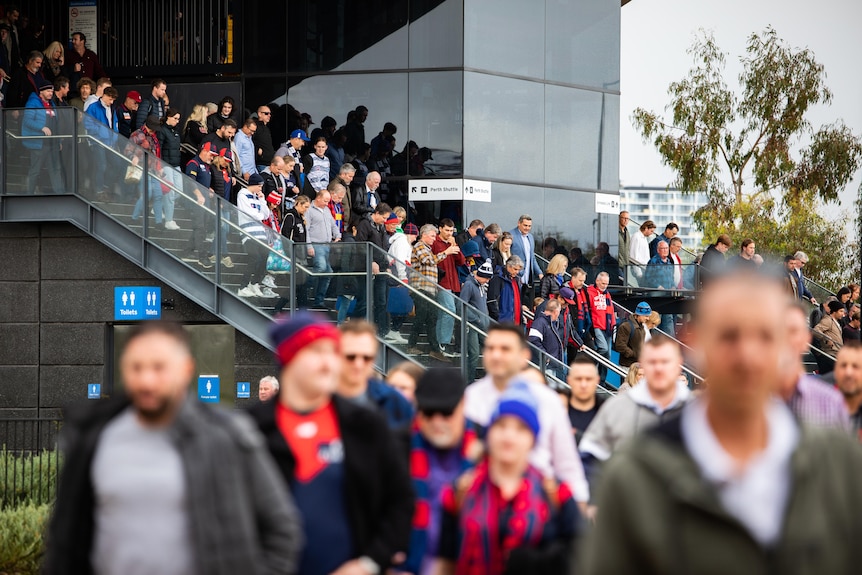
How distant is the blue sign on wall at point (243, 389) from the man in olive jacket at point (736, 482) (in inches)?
643

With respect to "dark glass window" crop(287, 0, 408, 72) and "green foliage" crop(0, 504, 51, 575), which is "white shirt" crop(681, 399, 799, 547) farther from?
"dark glass window" crop(287, 0, 408, 72)

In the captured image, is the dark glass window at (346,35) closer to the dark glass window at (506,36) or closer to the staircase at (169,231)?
the dark glass window at (506,36)

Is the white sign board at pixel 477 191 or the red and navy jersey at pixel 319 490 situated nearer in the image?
the red and navy jersey at pixel 319 490

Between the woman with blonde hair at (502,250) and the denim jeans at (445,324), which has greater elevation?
the woman with blonde hair at (502,250)

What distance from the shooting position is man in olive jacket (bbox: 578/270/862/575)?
2543 mm

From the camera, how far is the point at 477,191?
26188 millimetres

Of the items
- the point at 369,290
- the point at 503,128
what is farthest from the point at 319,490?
the point at 503,128

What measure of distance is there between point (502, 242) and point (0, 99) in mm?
7879

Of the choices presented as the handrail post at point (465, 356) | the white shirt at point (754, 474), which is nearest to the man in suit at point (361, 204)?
the handrail post at point (465, 356)

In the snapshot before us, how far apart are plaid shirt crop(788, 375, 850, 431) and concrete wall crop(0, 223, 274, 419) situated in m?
12.8

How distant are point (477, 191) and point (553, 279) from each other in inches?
262

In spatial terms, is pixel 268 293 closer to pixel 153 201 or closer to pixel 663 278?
pixel 153 201

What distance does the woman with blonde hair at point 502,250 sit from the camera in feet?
65.5

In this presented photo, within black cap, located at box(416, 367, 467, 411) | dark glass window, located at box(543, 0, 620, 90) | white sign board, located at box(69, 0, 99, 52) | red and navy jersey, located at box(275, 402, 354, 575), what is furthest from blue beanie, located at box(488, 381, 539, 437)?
white sign board, located at box(69, 0, 99, 52)
